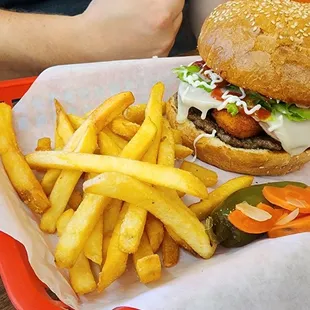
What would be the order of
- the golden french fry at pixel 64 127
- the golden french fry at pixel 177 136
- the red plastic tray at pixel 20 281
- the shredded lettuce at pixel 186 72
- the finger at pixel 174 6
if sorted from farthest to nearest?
the finger at pixel 174 6, the shredded lettuce at pixel 186 72, the golden french fry at pixel 177 136, the golden french fry at pixel 64 127, the red plastic tray at pixel 20 281

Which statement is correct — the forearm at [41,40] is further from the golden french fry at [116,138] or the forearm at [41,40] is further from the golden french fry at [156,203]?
the golden french fry at [156,203]

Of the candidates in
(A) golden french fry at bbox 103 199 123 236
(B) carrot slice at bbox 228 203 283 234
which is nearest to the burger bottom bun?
(B) carrot slice at bbox 228 203 283 234

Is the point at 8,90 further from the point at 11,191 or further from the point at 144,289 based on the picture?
the point at 144,289

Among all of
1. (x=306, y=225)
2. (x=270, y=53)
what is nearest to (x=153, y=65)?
(x=270, y=53)

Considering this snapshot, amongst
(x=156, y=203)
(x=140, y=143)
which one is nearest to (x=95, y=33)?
(x=140, y=143)

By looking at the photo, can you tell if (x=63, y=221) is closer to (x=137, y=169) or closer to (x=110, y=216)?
(x=110, y=216)

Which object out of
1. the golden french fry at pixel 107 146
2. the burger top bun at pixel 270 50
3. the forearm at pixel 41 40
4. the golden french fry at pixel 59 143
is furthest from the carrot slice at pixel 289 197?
the forearm at pixel 41 40

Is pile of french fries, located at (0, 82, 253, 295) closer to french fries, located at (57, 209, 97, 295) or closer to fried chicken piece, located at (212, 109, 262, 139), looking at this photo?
french fries, located at (57, 209, 97, 295)
